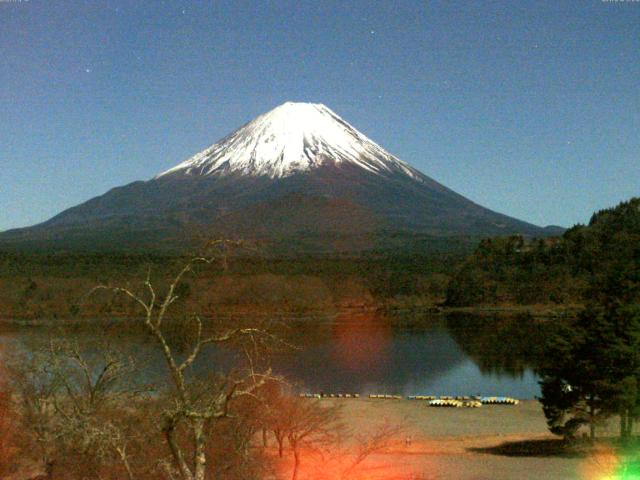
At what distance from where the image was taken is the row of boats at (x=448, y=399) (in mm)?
22062

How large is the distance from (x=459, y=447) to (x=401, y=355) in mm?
18033

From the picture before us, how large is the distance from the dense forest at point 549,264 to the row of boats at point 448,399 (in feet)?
100

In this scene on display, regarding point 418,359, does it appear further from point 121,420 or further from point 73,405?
point 73,405

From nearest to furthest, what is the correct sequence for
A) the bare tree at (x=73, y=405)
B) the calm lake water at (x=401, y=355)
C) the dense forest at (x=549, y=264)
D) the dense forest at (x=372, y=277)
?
the bare tree at (x=73, y=405) → the calm lake water at (x=401, y=355) → the dense forest at (x=372, y=277) → the dense forest at (x=549, y=264)

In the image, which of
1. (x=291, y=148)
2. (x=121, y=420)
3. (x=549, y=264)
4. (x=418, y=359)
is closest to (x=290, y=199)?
A: (x=291, y=148)

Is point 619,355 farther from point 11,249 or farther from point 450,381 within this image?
point 11,249

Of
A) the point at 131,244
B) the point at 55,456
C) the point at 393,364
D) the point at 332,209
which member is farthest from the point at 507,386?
the point at 332,209

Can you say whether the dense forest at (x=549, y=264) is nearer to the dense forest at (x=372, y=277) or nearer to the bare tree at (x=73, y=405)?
the dense forest at (x=372, y=277)

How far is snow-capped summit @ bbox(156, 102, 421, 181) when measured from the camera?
108312mm

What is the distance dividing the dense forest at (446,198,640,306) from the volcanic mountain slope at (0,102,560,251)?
2205 centimetres

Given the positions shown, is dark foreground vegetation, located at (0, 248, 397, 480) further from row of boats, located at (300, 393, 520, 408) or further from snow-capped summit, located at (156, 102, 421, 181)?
snow-capped summit, located at (156, 102, 421, 181)

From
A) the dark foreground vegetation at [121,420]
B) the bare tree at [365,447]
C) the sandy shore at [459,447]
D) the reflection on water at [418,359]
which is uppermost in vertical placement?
the dark foreground vegetation at [121,420]

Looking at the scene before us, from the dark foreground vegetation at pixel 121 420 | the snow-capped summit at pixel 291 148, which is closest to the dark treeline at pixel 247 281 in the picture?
the dark foreground vegetation at pixel 121 420

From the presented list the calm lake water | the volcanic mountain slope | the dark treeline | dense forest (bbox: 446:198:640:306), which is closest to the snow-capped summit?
the volcanic mountain slope
